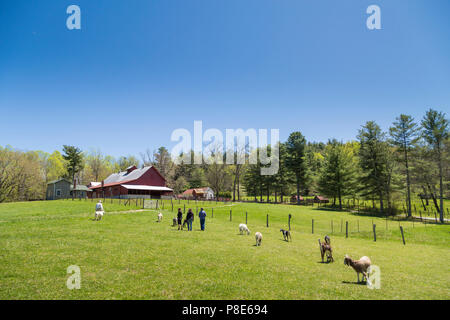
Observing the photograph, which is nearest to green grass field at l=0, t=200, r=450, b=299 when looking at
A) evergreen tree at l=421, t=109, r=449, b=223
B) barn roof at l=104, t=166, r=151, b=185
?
evergreen tree at l=421, t=109, r=449, b=223

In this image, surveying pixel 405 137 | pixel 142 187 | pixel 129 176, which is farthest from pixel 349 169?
pixel 129 176

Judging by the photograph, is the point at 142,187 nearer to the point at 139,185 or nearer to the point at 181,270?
the point at 139,185

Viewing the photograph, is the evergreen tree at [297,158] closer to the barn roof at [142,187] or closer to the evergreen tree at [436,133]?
the evergreen tree at [436,133]

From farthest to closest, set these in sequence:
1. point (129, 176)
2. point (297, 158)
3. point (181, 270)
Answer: point (129, 176)
point (297, 158)
point (181, 270)

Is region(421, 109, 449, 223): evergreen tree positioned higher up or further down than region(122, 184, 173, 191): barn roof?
higher up

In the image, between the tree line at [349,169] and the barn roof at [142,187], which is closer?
the tree line at [349,169]

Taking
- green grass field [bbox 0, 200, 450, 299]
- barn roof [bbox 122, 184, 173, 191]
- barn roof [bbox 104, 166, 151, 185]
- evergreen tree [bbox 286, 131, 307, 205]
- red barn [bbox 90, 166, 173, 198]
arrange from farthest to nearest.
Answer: evergreen tree [bbox 286, 131, 307, 205], barn roof [bbox 104, 166, 151, 185], red barn [bbox 90, 166, 173, 198], barn roof [bbox 122, 184, 173, 191], green grass field [bbox 0, 200, 450, 299]

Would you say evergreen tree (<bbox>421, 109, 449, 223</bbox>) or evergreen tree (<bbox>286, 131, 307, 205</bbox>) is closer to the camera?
evergreen tree (<bbox>421, 109, 449, 223</bbox>)

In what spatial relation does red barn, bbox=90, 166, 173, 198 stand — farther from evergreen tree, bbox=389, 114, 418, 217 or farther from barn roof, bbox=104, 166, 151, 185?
evergreen tree, bbox=389, 114, 418, 217

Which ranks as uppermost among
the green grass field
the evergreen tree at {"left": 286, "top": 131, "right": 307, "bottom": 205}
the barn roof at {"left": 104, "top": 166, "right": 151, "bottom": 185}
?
the evergreen tree at {"left": 286, "top": 131, "right": 307, "bottom": 205}

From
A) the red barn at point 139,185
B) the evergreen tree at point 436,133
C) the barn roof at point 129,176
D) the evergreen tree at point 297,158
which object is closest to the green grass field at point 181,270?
the evergreen tree at point 436,133

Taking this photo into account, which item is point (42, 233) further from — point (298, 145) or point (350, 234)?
point (298, 145)
